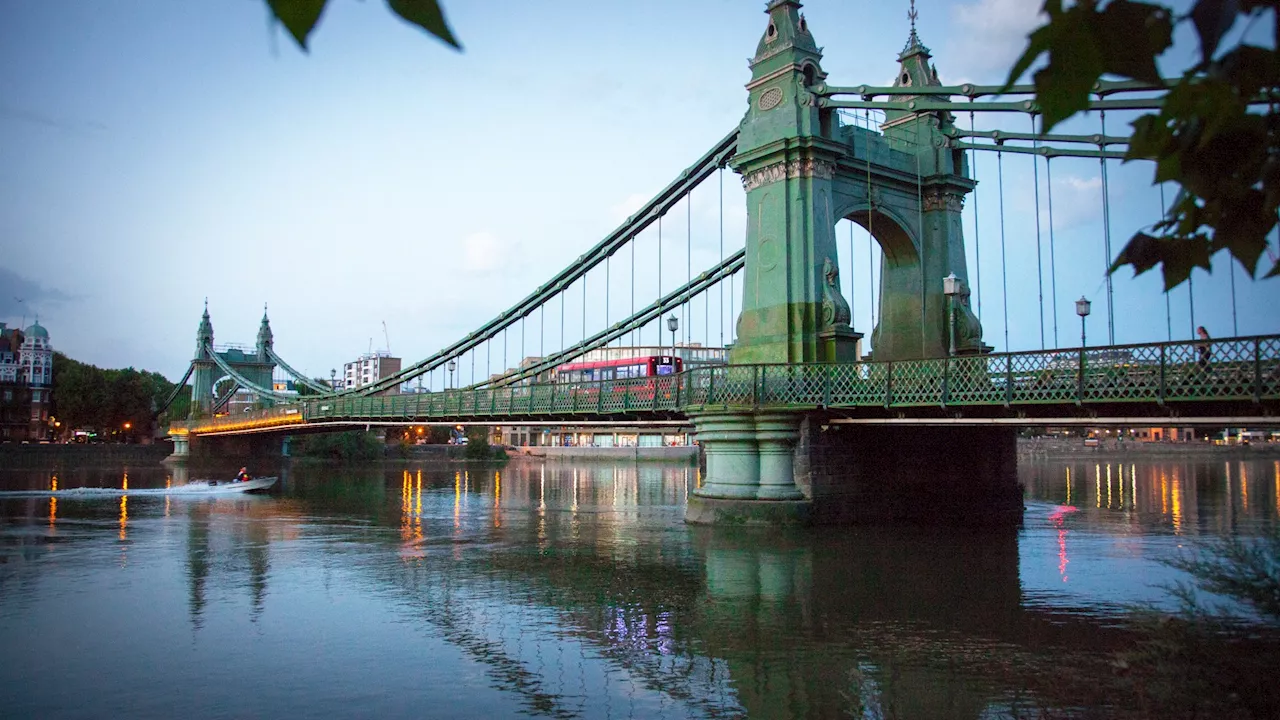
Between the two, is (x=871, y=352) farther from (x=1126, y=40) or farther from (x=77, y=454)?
(x=77, y=454)

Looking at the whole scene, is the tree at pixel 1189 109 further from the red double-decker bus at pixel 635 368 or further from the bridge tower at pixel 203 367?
the bridge tower at pixel 203 367

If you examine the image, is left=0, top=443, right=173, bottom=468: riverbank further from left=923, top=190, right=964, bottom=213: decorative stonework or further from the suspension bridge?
left=923, top=190, right=964, bottom=213: decorative stonework

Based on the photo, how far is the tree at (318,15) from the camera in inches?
71.8

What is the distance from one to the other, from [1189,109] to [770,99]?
24.5m

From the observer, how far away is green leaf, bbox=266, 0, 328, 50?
182cm

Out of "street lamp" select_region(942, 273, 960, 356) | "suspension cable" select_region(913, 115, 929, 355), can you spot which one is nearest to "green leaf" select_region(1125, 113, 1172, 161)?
"street lamp" select_region(942, 273, 960, 356)

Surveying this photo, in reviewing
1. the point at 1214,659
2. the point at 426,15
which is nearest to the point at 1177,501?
the point at 1214,659

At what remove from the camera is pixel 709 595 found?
16.4 metres

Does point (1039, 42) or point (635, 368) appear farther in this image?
point (635, 368)

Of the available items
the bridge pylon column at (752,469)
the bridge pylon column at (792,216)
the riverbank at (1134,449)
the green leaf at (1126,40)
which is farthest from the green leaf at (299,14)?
the riverbank at (1134,449)

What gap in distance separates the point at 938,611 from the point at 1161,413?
22.8 feet

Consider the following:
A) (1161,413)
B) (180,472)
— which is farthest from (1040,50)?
(180,472)

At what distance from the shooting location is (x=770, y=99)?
26.1m

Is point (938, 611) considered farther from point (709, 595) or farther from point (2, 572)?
point (2, 572)
